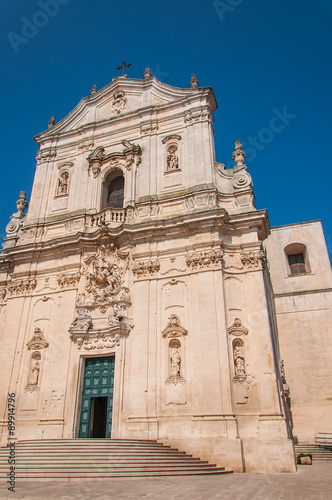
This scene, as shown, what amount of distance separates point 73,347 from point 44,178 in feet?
30.2

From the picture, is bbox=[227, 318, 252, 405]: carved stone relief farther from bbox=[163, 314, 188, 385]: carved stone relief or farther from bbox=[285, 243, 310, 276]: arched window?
bbox=[285, 243, 310, 276]: arched window

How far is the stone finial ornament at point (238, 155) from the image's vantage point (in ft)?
57.2

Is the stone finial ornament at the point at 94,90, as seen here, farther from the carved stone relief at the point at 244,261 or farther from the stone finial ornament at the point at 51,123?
the carved stone relief at the point at 244,261

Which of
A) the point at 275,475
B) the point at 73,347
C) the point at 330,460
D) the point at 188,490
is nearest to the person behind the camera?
the point at 188,490

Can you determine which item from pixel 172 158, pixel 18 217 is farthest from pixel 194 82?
pixel 18 217

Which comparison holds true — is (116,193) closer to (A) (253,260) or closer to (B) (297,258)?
(A) (253,260)

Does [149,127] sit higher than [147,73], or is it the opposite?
[147,73]

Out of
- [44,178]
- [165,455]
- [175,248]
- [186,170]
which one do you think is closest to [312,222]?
[186,170]

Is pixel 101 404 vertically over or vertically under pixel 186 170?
under

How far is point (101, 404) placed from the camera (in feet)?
53.6

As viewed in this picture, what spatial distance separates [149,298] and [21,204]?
364 inches

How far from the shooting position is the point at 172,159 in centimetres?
1808

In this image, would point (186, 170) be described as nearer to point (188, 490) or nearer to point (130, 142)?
point (130, 142)

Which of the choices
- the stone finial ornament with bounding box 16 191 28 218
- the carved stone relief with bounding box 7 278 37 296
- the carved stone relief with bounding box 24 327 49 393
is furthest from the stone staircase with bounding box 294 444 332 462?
the stone finial ornament with bounding box 16 191 28 218
